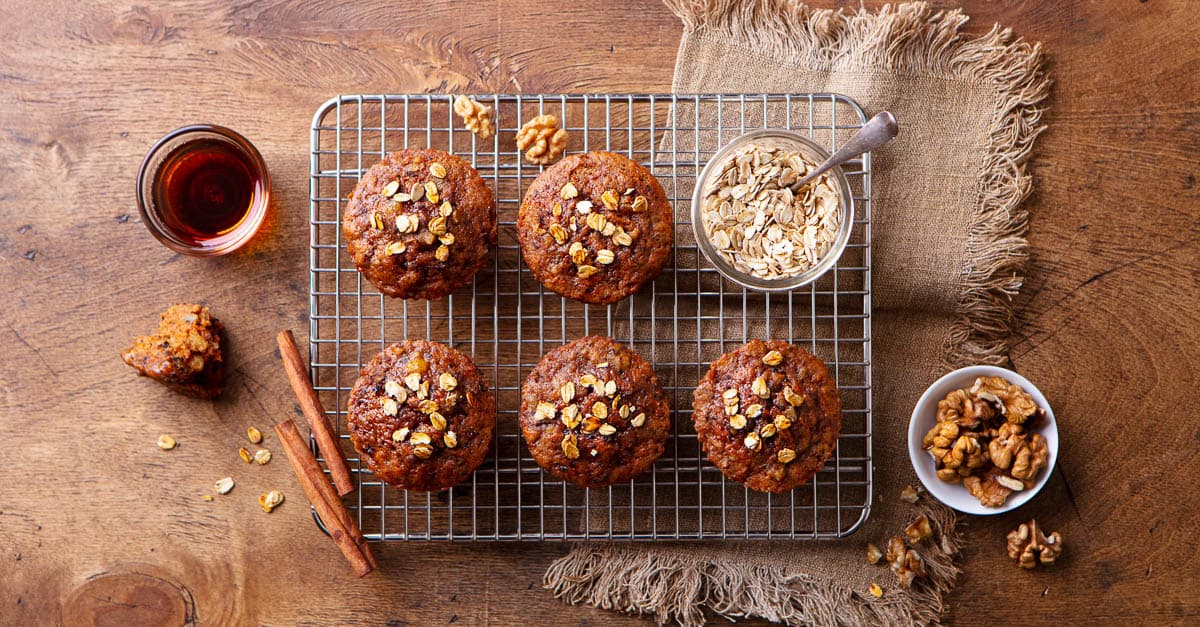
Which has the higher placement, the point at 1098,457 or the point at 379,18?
the point at 379,18

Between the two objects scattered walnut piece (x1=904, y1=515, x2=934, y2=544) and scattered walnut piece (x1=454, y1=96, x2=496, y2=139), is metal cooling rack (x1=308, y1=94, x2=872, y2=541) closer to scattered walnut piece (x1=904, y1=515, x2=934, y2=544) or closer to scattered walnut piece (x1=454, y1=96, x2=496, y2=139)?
scattered walnut piece (x1=454, y1=96, x2=496, y2=139)

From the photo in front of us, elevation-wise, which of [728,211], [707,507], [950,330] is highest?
[728,211]

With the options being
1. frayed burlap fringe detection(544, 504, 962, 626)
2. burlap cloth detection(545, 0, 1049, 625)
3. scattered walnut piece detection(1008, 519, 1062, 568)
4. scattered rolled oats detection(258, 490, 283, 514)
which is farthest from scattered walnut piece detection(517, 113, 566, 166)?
scattered walnut piece detection(1008, 519, 1062, 568)

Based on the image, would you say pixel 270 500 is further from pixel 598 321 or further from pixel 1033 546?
pixel 1033 546

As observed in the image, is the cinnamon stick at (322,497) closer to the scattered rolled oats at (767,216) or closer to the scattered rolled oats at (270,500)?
the scattered rolled oats at (270,500)

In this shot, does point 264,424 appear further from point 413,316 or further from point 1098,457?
point 1098,457

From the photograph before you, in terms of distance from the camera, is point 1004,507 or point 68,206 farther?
point 68,206

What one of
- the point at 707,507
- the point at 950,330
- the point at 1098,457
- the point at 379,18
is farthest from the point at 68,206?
the point at 1098,457
